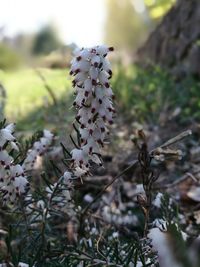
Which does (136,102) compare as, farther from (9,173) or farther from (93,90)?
(93,90)

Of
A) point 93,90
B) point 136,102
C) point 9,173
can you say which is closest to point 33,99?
point 136,102

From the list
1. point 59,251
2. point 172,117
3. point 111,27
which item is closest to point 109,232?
point 59,251

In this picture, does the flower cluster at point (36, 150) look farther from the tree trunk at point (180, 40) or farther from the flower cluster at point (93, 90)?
the tree trunk at point (180, 40)

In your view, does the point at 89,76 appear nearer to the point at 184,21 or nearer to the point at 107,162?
the point at 107,162

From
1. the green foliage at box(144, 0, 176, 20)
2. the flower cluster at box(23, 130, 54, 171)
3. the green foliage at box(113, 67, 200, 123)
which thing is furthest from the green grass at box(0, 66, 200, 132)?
the flower cluster at box(23, 130, 54, 171)

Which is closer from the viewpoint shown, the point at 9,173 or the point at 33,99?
the point at 9,173

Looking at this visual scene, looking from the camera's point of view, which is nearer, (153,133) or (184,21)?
(153,133)

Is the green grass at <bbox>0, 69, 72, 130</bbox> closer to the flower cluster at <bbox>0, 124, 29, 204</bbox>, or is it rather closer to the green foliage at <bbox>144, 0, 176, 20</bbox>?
the green foliage at <bbox>144, 0, 176, 20</bbox>
